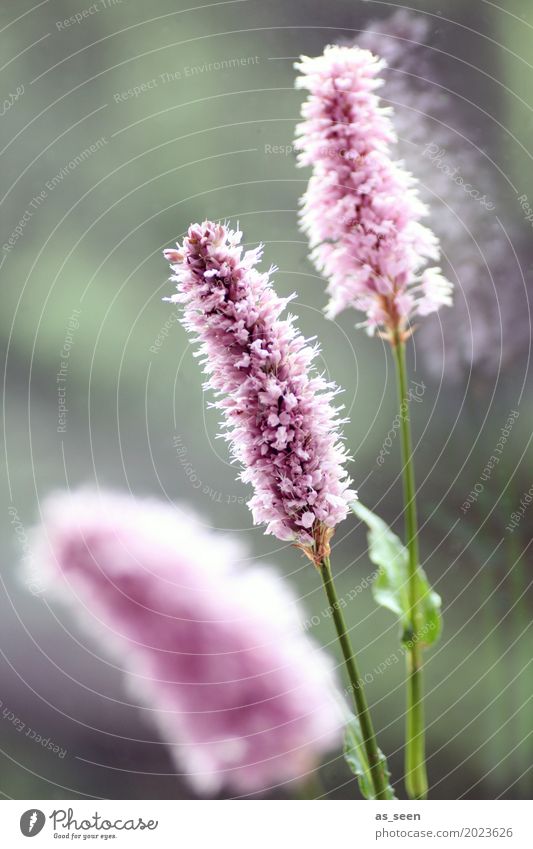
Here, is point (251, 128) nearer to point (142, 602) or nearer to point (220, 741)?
point (142, 602)

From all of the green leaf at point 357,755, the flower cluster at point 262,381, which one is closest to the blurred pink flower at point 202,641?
the green leaf at point 357,755

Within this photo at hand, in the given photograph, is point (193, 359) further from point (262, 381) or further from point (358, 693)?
point (358, 693)

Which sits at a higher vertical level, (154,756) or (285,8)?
(285,8)

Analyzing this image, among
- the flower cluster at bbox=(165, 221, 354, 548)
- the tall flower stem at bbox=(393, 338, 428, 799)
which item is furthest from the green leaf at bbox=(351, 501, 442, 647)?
the flower cluster at bbox=(165, 221, 354, 548)

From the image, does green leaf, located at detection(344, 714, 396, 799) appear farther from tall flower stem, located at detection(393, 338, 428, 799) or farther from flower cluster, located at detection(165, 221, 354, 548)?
flower cluster, located at detection(165, 221, 354, 548)

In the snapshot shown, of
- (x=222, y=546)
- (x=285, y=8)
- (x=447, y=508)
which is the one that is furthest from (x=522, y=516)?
(x=285, y=8)

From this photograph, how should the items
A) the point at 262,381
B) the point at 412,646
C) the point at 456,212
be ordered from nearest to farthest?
the point at 262,381, the point at 412,646, the point at 456,212

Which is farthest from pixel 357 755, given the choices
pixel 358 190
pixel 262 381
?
pixel 358 190
